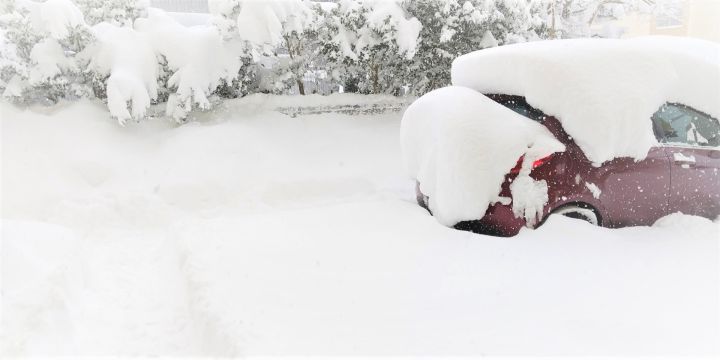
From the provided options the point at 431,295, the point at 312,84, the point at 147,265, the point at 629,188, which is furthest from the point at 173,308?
the point at 312,84

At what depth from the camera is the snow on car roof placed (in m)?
3.98

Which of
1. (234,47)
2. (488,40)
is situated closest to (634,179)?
(488,40)

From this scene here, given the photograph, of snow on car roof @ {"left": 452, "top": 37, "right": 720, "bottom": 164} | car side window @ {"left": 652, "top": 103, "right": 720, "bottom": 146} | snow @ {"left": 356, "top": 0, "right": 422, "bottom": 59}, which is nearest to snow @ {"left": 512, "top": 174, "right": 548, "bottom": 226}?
snow on car roof @ {"left": 452, "top": 37, "right": 720, "bottom": 164}

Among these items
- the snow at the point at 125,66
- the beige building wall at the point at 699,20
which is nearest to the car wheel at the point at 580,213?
the snow at the point at 125,66

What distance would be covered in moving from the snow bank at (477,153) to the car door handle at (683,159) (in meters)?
1.21

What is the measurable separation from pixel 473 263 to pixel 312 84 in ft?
18.7

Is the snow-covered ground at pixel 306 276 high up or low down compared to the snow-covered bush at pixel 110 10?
down

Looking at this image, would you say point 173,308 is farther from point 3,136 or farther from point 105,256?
point 3,136

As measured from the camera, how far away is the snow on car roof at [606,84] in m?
3.98

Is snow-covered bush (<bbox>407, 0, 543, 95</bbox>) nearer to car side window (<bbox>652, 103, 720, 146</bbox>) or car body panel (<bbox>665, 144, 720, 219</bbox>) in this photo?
car side window (<bbox>652, 103, 720, 146</bbox>)

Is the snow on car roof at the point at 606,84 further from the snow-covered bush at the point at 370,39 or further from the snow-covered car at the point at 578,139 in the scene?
the snow-covered bush at the point at 370,39

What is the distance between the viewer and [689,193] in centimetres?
432

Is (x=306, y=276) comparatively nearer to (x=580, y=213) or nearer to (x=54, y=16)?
(x=580, y=213)

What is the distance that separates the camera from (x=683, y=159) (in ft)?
14.0
